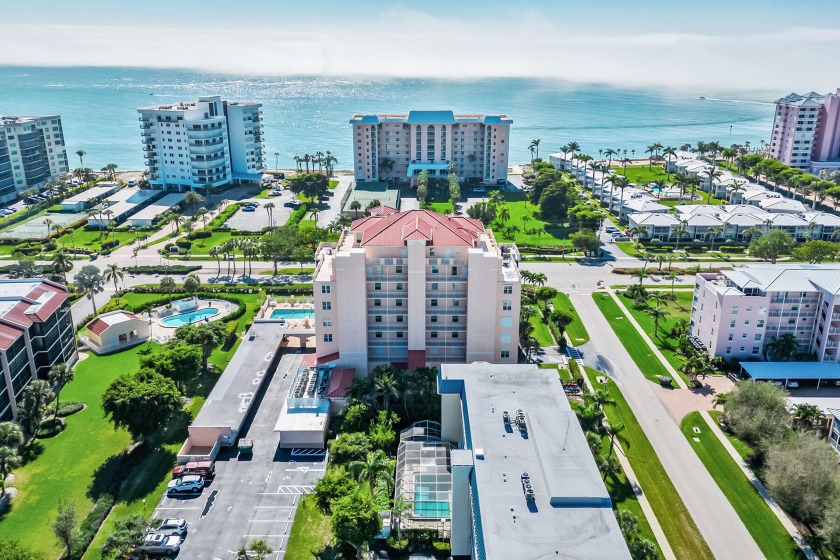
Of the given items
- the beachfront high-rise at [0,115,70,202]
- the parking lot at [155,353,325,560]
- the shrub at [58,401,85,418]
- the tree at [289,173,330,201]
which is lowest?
the parking lot at [155,353,325,560]

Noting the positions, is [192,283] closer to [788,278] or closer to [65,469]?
[65,469]

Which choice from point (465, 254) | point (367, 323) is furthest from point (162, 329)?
point (465, 254)

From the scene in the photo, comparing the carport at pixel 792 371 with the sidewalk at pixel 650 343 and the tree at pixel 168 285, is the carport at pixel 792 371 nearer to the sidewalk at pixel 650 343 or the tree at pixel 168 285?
the sidewalk at pixel 650 343

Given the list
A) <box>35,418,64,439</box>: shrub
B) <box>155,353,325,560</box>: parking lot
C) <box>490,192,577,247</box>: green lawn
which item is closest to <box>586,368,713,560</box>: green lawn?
<box>155,353,325,560</box>: parking lot

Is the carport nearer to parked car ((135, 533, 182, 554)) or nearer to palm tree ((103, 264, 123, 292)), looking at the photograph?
parked car ((135, 533, 182, 554))

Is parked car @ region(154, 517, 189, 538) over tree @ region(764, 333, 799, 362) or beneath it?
beneath

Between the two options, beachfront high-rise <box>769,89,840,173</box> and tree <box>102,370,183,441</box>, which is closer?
tree <box>102,370,183,441</box>
